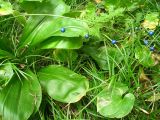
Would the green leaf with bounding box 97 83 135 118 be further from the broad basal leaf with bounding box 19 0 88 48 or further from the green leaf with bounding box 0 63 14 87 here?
the green leaf with bounding box 0 63 14 87

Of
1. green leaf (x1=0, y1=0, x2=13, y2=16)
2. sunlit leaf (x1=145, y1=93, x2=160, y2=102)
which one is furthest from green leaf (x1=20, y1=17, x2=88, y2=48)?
sunlit leaf (x1=145, y1=93, x2=160, y2=102)

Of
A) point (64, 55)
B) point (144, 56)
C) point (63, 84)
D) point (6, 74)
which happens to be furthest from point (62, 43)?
point (144, 56)

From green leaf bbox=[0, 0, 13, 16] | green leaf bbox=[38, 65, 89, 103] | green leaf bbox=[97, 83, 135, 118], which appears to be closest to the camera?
green leaf bbox=[97, 83, 135, 118]

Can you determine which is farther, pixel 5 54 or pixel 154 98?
pixel 5 54

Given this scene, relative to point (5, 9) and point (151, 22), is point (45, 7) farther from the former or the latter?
Result: point (151, 22)

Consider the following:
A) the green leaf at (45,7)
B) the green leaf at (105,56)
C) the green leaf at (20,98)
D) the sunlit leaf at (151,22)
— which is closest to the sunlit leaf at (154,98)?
the green leaf at (105,56)

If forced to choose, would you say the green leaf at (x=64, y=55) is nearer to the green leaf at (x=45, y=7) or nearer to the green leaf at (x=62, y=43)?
the green leaf at (x=62, y=43)
